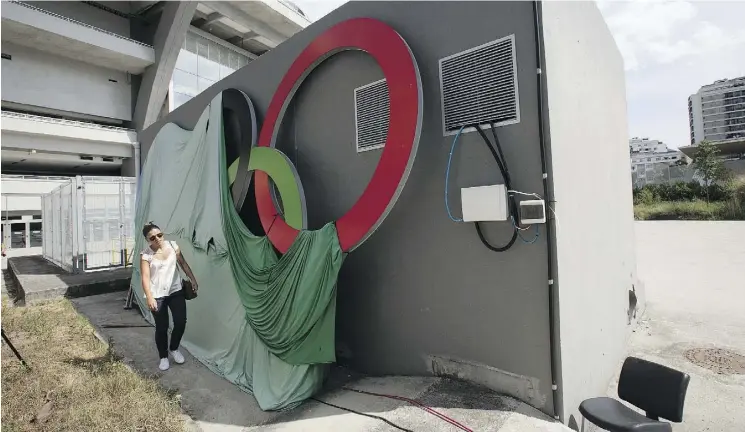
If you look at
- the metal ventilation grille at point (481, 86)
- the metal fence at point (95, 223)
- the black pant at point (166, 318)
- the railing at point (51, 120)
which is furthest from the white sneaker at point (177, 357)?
the railing at point (51, 120)

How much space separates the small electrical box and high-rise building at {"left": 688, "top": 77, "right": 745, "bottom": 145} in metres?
87.6

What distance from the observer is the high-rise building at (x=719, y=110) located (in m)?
70.3

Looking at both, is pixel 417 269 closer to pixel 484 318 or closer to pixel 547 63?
pixel 484 318

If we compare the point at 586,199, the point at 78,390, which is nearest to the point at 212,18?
the point at 78,390

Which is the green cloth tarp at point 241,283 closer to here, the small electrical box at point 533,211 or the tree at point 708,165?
the small electrical box at point 533,211

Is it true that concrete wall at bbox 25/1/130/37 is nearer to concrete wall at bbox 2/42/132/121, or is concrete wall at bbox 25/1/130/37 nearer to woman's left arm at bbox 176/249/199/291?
concrete wall at bbox 2/42/132/121

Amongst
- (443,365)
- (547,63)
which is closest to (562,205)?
(547,63)

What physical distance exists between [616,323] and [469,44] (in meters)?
3.28

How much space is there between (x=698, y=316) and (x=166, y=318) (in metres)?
7.42

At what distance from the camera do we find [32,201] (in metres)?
21.7

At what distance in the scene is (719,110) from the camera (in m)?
72.2

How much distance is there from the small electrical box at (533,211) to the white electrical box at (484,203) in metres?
0.12

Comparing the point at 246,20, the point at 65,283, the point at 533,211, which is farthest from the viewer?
the point at 246,20

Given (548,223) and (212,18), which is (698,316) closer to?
(548,223)
